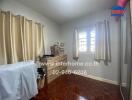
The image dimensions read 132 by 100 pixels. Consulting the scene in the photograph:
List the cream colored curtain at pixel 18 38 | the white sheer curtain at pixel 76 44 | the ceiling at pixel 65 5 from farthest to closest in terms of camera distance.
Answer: the white sheer curtain at pixel 76 44, the ceiling at pixel 65 5, the cream colored curtain at pixel 18 38

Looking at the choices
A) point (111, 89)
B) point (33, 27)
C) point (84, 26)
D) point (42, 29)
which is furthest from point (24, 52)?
point (111, 89)

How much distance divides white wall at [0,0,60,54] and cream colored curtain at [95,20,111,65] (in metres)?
1.72

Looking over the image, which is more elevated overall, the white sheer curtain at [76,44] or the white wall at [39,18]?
the white wall at [39,18]

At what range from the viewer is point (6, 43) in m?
2.00

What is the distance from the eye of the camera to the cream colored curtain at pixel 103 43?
2624 millimetres

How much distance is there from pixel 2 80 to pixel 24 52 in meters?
1.16

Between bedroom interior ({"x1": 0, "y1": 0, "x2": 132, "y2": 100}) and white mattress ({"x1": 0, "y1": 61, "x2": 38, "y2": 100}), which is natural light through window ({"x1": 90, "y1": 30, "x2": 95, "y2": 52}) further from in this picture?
white mattress ({"x1": 0, "y1": 61, "x2": 38, "y2": 100})

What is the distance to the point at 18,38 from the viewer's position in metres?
2.23

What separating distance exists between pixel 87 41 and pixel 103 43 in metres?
0.64

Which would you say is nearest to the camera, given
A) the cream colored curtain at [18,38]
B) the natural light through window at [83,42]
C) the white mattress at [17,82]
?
the white mattress at [17,82]

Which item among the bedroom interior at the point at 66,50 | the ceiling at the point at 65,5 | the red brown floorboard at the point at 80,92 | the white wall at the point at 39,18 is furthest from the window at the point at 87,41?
the red brown floorboard at the point at 80,92

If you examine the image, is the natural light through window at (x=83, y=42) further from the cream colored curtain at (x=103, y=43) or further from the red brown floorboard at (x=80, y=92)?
the red brown floorboard at (x=80, y=92)

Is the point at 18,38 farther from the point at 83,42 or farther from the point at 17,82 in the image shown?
the point at 83,42

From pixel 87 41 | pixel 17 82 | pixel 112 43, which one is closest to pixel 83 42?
pixel 87 41
